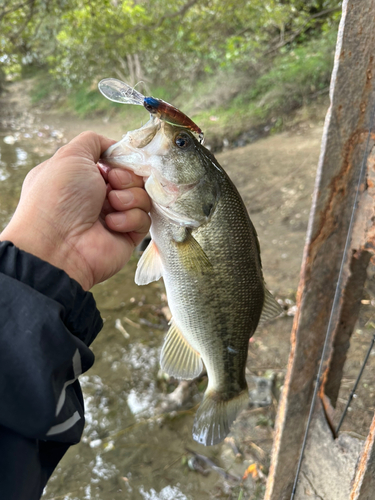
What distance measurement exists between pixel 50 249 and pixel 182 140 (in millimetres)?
657

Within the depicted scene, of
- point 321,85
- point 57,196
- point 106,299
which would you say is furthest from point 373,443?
point 321,85

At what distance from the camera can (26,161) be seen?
12422 millimetres

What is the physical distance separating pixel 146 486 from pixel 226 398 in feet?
6.40

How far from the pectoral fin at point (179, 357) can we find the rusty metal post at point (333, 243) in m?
0.52

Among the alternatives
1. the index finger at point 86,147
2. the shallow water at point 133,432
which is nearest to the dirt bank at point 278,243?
the shallow water at point 133,432

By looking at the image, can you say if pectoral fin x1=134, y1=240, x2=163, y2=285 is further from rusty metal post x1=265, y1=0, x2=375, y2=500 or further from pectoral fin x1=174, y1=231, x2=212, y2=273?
rusty metal post x1=265, y1=0, x2=375, y2=500

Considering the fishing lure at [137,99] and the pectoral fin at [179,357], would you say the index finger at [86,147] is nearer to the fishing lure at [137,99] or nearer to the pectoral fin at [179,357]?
the fishing lure at [137,99]

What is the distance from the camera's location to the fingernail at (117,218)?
1.54m

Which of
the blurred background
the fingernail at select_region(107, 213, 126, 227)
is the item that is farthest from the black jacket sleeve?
the blurred background

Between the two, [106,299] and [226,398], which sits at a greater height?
[226,398]

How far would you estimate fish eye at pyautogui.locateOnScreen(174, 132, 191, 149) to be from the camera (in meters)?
1.47

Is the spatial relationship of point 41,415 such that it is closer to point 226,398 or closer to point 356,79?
point 226,398

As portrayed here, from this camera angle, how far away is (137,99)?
1.27m

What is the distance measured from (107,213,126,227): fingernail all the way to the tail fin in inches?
35.5
